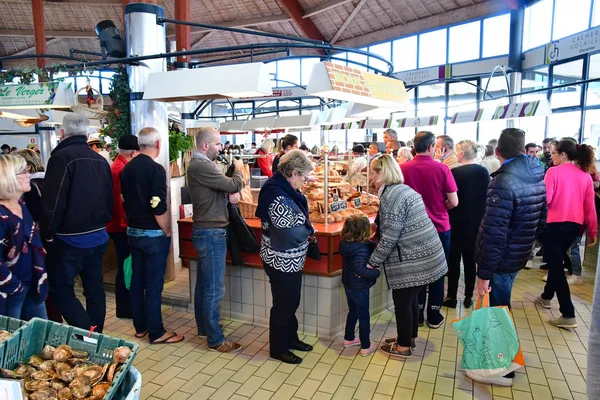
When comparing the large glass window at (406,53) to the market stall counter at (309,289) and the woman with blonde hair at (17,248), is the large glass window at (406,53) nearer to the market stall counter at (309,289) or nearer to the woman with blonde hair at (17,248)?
the market stall counter at (309,289)

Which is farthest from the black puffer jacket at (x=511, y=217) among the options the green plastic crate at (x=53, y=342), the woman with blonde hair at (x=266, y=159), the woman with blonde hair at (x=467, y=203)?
the woman with blonde hair at (x=266, y=159)

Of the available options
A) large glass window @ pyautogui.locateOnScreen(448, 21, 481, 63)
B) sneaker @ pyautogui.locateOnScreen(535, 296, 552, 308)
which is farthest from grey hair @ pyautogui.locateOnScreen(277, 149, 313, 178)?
large glass window @ pyautogui.locateOnScreen(448, 21, 481, 63)

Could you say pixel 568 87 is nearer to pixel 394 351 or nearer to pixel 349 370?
pixel 394 351

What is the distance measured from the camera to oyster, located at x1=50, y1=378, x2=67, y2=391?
1.60 meters

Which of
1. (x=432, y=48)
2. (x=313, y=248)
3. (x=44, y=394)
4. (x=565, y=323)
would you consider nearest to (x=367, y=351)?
(x=313, y=248)

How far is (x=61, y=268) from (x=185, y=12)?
19.4 ft

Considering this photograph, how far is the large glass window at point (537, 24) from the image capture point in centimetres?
1014

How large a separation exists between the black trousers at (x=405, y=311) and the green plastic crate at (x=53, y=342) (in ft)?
7.07

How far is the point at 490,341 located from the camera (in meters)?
3.02

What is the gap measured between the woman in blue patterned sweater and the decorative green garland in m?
2.51

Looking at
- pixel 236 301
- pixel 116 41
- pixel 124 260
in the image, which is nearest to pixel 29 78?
pixel 116 41

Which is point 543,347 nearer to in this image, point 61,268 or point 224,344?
point 224,344

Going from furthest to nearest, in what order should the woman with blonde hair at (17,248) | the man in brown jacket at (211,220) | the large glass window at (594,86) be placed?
1. the large glass window at (594,86)
2. the man in brown jacket at (211,220)
3. the woman with blonde hair at (17,248)

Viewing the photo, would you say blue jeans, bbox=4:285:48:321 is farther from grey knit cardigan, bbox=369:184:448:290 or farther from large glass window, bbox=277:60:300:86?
large glass window, bbox=277:60:300:86
